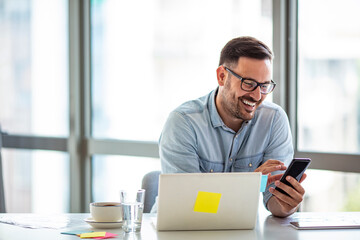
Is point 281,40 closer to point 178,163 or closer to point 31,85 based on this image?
point 178,163

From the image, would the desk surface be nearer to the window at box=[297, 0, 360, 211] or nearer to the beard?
the beard

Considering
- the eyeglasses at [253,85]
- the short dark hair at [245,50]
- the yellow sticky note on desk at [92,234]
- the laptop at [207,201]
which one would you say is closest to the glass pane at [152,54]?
the short dark hair at [245,50]

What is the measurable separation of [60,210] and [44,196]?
197mm

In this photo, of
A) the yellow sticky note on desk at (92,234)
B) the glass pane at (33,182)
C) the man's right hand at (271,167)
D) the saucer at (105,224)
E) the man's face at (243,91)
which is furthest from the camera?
the glass pane at (33,182)

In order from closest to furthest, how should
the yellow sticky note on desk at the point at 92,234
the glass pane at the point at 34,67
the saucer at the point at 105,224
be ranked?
the yellow sticky note on desk at the point at 92,234 → the saucer at the point at 105,224 → the glass pane at the point at 34,67

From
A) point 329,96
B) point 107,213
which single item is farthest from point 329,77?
point 107,213

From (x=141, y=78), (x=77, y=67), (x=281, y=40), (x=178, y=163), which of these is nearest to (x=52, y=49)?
(x=77, y=67)

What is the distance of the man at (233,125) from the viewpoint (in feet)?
8.05

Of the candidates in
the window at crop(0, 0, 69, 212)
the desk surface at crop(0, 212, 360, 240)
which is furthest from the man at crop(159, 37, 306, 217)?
the window at crop(0, 0, 69, 212)

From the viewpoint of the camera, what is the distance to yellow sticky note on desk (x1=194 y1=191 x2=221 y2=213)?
1.80 meters

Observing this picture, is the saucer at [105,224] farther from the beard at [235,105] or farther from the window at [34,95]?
the window at [34,95]

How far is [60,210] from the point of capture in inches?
182

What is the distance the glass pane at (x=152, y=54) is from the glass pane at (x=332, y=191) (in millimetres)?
1004

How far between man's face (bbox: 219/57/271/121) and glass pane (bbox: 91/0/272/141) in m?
1.06
